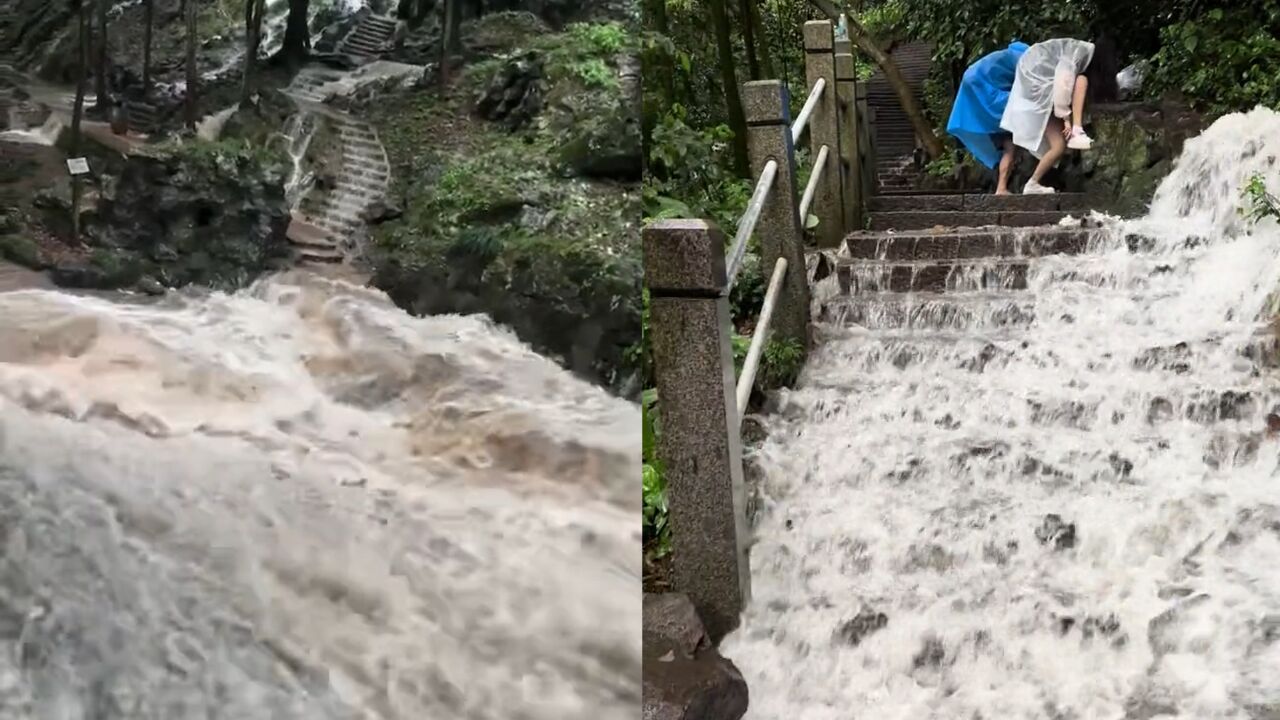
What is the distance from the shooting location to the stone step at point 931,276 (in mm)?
3715

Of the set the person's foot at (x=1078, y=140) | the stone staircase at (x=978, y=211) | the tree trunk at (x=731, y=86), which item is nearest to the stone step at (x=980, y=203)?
the stone staircase at (x=978, y=211)

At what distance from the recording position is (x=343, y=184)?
44.9 inches

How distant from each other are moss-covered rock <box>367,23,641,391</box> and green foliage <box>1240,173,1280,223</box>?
140 inches

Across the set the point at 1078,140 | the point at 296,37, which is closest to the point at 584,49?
the point at 296,37

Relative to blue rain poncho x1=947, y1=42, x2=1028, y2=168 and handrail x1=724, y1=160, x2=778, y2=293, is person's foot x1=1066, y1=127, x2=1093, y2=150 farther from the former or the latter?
handrail x1=724, y1=160, x2=778, y2=293

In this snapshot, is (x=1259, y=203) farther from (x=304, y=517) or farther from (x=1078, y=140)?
(x=304, y=517)

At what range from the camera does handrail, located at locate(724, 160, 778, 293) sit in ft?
7.03

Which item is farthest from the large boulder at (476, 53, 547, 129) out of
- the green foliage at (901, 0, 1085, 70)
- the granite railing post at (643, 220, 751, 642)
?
the green foliage at (901, 0, 1085, 70)

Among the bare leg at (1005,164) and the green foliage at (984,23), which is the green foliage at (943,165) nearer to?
the green foliage at (984,23)

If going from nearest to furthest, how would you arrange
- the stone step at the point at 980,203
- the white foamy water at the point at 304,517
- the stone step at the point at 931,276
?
the white foamy water at the point at 304,517
the stone step at the point at 931,276
the stone step at the point at 980,203

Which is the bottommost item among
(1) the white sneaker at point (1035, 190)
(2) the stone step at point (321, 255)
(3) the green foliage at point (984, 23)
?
(1) the white sneaker at point (1035, 190)

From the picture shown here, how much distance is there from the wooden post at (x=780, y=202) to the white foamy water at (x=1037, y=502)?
0.73 feet

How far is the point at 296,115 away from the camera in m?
1.15

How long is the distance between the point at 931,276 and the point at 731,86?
1.68 m
